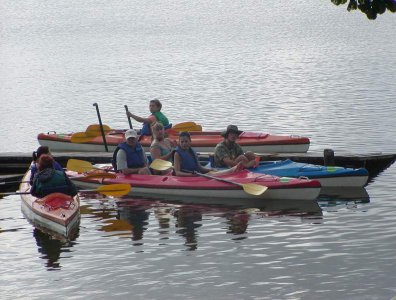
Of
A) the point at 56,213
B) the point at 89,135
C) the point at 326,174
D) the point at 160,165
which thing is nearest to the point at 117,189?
the point at 160,165

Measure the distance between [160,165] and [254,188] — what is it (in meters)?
2.45

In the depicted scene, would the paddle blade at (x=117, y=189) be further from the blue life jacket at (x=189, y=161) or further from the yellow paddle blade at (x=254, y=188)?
the yellow paddle blade at (x=254, y=188)

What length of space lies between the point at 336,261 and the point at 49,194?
5875 mm

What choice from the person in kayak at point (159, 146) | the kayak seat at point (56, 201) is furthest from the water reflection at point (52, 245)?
the person in kayak at point (159, 146)

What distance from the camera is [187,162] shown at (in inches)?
784

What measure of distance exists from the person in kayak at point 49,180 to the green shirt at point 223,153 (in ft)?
12.0

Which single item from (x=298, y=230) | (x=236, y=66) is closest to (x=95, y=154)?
(x=298, y=230)

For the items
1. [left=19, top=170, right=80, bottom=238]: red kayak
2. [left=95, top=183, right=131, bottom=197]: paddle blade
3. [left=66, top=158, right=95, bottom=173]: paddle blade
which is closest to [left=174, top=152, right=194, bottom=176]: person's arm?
[left=95, top=183, right=131, bottom=197]: paddle blade

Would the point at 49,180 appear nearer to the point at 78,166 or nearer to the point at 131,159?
the point at 131,159

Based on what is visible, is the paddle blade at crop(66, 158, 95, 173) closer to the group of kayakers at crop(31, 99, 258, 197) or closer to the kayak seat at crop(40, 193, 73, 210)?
the group of kayakers at crop(31, 99, 258, 197)

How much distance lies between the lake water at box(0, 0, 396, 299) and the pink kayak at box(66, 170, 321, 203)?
348mm

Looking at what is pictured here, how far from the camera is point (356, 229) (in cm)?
1709

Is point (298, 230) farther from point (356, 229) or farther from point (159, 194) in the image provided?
point (159, 194)

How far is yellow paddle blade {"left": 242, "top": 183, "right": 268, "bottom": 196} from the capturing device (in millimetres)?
18750
